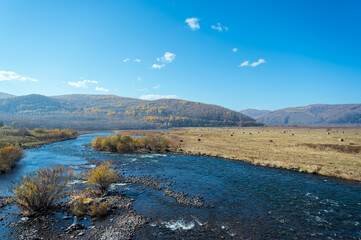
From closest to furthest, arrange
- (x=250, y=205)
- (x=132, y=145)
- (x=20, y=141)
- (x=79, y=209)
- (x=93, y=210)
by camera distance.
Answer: (x=93, y=210) → (x=79, y=209) → (x=250, y=205) → (x=132, y=145) → (x=20, y=141)

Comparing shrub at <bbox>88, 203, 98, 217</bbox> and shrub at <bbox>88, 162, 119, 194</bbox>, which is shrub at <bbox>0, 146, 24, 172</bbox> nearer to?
shrub at <bbox>88, 162, 119, 194</bbox>

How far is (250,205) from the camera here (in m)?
22.2

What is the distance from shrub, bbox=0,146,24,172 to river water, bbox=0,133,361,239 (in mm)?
2449

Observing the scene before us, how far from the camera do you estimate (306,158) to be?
140 ft

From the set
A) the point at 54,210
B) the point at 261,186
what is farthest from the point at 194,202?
the point at 54,210

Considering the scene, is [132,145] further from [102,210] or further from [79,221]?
[79,221]

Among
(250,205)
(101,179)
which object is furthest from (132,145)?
(250,205)

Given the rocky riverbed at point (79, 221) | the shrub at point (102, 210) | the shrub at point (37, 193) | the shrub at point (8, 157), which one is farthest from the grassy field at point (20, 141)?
the shrub at point (102, 210)

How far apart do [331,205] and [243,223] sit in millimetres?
12091

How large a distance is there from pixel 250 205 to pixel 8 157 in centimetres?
4589

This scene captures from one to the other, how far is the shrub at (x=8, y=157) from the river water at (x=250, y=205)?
2.45 meters

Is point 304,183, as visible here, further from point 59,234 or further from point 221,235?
point 59,234

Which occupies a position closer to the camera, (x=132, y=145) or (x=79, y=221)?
(x=79, y=221)

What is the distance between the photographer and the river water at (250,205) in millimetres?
17031
